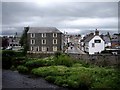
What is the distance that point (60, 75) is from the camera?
1421 inches

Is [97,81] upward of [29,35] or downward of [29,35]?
downward

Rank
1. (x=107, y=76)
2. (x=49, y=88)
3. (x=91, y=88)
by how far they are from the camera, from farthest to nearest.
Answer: (x=107, y=76), (x=49, y=88), (x=91, y=88)

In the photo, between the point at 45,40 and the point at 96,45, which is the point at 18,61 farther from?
the point at 96,45

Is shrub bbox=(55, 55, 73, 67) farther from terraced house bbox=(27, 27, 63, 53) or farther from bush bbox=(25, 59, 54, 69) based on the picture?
terraced house bbox=(27, 27, 63, 53)

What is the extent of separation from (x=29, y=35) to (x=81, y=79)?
4232cm

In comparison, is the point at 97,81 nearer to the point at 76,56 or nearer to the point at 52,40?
the point at 76,56

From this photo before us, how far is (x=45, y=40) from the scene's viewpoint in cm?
6850

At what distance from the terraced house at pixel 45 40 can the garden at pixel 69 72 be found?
9.35m

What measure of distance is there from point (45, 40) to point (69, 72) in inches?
1271

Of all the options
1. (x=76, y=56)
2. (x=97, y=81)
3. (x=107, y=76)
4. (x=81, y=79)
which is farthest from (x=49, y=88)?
(x=76, y=56)

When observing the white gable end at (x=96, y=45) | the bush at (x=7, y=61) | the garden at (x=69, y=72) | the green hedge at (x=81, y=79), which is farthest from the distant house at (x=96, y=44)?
the green hedge at (x=81, y=79)

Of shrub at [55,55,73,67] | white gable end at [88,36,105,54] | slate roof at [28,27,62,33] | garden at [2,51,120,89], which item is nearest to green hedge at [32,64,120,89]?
garden at [2,51,120,89]

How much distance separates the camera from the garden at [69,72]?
93.7 ft

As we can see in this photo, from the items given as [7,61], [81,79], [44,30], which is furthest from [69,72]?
[44,30]
